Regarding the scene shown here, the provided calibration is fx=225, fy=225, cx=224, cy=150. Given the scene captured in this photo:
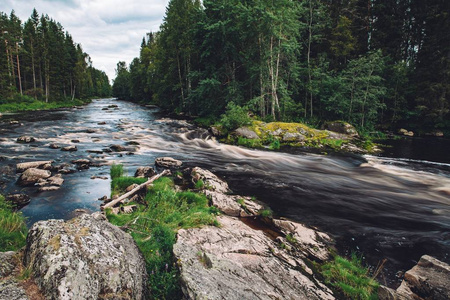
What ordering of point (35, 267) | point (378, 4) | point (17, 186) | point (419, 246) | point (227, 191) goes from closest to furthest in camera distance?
point (35, 267) → point (419, 246) → point (17, 186) → point (227, 191) → point (378, 4)

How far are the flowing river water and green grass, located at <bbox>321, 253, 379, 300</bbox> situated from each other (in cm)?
55

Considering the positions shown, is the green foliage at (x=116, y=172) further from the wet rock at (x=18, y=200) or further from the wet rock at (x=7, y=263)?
the wet rock at (x=7, y=263)

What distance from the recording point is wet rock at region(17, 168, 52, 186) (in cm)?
888

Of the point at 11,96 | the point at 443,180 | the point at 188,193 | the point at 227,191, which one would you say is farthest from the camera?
the point at 11,96

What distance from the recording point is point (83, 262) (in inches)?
111

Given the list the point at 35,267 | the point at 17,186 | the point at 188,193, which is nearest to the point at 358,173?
the point at 188,193

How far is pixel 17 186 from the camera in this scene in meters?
8.72

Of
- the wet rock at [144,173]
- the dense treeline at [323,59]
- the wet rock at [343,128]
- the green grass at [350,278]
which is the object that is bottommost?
the green grass at [350,278]

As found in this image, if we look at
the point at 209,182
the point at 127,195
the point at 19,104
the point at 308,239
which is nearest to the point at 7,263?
the point at 127,195

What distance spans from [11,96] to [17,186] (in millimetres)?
44409

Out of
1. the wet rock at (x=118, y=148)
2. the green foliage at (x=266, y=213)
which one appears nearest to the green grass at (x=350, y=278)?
the green foliage at (x=266, y=213)

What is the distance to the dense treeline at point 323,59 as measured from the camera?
23.9m

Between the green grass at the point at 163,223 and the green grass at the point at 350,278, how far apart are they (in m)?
2.85

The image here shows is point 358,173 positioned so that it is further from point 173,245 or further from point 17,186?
point 17,186
